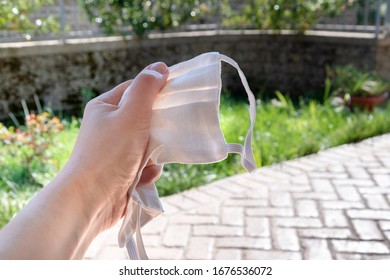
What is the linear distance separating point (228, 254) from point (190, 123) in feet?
6.01

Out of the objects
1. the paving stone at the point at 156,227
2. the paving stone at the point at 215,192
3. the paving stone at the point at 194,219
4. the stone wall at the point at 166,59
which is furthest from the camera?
the stone wall at the point at 166,59

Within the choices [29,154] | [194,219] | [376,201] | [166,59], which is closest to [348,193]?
[376,201]

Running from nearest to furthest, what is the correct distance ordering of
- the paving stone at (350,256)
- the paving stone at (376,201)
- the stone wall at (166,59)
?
the paving stone at (350,256), the paving stone at (376,201), the stone wall at (166,59)

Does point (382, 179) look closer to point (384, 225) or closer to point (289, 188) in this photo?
point (289, 188)

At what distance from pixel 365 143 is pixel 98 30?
386 centimetres

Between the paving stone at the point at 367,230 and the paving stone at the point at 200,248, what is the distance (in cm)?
92

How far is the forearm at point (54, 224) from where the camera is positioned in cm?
93

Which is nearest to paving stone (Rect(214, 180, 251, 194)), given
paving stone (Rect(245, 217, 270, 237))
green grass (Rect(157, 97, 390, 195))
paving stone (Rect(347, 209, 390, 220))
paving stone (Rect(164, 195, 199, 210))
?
green grass (Rect(157, 97, 390, 195))

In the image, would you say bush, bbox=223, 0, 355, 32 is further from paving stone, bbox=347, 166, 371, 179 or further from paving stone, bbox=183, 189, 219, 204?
paving stone, bbox=183, 189, 219, 204

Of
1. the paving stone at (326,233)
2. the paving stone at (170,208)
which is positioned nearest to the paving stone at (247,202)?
the paving stone at (170,208)

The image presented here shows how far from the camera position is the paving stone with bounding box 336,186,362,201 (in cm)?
Result: 362

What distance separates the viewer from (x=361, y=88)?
6227 millimetres

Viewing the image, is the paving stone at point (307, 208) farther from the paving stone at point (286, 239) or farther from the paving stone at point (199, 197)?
the paving stone at point (199, 197)

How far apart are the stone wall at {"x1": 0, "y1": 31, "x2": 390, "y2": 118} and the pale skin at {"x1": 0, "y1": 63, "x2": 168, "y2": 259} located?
5188 millimetres
